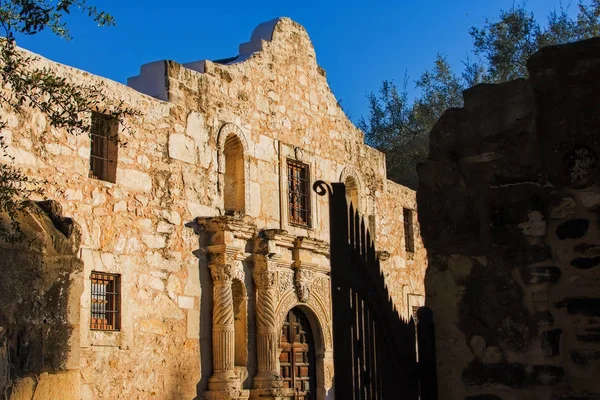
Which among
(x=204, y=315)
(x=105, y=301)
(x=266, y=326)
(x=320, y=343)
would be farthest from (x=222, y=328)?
(x=320, y=343)

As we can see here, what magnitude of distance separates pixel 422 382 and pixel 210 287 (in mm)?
8822

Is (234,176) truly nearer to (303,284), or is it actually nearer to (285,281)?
(285,281)

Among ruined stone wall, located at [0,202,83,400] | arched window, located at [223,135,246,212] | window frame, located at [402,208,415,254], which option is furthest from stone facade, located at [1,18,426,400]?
ruined stone wall, located at [0,202,83,400]

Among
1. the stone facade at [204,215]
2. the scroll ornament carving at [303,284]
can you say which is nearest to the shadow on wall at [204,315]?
the stone facade at [204,215]

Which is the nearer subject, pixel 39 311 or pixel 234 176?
pixel 39 311

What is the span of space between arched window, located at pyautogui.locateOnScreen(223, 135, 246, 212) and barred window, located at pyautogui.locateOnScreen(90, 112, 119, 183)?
8.71 feet

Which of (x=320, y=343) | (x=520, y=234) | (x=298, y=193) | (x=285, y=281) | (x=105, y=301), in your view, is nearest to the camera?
(x=520, y=234)

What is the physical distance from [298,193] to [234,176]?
1751 mm

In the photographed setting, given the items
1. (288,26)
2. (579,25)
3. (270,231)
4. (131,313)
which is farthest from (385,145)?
(131,313)

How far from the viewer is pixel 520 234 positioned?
4059 millimetres

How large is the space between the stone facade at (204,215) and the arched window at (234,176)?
0.02m

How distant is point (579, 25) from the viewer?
22281 millimetres

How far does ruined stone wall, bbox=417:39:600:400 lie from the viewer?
391cm

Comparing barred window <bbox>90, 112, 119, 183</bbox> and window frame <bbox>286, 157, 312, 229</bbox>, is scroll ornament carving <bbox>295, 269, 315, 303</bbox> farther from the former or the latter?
barred window <bbox>90, 112, 119, 183</bbox>
